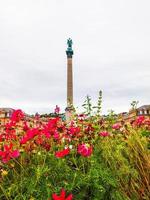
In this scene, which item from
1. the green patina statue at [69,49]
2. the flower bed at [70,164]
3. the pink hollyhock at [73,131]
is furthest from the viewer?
the green patina statue at [69,49]

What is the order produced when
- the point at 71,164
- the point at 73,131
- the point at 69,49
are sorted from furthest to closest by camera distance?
the point at 69,49, the point at 73,131, the point at 71,164

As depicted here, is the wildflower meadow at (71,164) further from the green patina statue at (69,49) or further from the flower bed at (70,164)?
the green patina statue at (69,49)

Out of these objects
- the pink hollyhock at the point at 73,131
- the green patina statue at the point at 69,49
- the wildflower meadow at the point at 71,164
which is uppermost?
the green patina statue at the point at 69,49

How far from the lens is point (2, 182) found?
3.67m

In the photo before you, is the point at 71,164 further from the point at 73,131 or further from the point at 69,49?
the point at 69,49

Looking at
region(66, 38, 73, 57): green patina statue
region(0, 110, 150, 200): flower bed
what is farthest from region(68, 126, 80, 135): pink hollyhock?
region(66, 38, 73, 57): green patina statue

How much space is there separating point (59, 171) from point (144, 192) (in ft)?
3.18

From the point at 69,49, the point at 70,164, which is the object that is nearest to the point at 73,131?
the point at 70,164

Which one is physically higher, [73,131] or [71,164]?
[73,131]

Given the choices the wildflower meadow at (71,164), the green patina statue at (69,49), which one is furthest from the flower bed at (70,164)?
the green patina statue at (69,49)

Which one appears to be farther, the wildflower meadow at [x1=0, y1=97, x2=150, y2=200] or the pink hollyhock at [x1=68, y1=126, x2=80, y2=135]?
the pink hollyhock at [x1=68, y1=126, x2=80, y2=135]

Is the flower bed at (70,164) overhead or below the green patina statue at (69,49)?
below

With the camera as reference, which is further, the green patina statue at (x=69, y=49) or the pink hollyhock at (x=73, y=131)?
the green patina statue at (x=69, y=49)

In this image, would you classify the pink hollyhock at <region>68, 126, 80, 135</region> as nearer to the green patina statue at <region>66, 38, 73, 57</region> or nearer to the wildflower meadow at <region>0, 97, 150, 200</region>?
the wildflower meadow at <region>0, 97, 150, 200</region>
